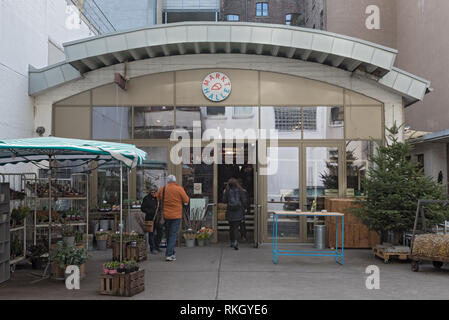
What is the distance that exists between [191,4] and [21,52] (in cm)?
Result: 1670

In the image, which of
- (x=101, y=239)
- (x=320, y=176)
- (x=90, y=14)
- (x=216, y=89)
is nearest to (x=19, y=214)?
(x=101, y=239)

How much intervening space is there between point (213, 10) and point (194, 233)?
17918 mm

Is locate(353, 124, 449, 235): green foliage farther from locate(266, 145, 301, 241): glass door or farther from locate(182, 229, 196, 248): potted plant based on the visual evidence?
locate(182, 229, 196, 248): potted plant

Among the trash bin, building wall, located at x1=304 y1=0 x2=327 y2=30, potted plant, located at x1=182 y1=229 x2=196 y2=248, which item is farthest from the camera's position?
building wall, located at x1=304 y1=0 x2=327 y2=30

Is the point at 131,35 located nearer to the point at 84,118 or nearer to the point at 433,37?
the point at 84,118

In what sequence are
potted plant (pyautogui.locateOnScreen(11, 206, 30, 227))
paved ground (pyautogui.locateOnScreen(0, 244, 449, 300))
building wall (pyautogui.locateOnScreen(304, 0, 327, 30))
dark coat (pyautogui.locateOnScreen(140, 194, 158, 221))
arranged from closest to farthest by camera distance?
paved ground (pyautogui.locateOnScreen(0, 244, 449, 300)), potted plant (pyautogui.locateOnScreen(11, 206, 30, 227)), dark coat (pyautogui.locateOnScreen(140, 194, 158, 221)), building wall (pyautogui.locateOnScreen(304, 0, 327, 30))

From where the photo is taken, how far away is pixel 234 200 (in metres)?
11.5

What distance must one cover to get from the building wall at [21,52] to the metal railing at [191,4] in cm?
1340

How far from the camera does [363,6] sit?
1062 inches

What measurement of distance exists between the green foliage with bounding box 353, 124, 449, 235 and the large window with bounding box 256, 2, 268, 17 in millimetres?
41745

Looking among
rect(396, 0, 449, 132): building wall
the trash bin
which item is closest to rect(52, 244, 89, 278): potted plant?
the trash bin

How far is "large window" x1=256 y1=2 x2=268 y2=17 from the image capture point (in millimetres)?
49078

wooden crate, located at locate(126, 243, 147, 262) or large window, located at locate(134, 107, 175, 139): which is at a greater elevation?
large window, located at locate(134, 107, 175, 139)

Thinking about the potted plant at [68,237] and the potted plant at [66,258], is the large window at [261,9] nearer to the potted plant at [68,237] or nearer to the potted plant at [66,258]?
the potted plant at [68,237]
